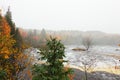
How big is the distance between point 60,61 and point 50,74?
136 cm

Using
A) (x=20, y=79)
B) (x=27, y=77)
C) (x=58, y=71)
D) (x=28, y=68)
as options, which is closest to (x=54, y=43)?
(x=58, y=71)

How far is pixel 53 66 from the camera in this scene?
18.9 metres

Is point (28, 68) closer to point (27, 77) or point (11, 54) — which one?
point (27, 77)

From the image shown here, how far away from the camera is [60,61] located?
1870 centimetres

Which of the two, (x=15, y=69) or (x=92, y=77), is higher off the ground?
(x=15, y=69)

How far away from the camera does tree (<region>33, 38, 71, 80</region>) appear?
1859 cm

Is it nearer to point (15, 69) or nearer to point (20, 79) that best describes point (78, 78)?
point (20, 79)

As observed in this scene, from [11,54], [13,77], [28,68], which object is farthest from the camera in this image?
[28,68]

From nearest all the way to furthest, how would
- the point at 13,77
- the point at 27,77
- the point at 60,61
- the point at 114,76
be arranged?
the point at 60,61, the point at 13,77, the point at 27,77, the point at 114,76

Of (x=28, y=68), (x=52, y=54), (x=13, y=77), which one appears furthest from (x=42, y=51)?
(x=28, y=68)

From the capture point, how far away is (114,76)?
165 ft

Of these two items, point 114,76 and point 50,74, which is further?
point 114,76

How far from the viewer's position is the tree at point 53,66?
18594mm

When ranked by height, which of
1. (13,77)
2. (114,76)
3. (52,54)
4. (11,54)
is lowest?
(114,76)
